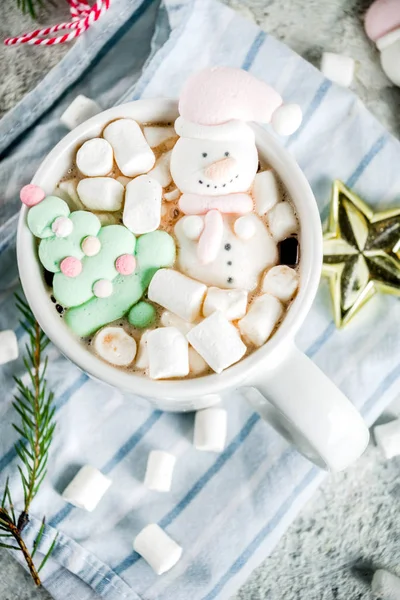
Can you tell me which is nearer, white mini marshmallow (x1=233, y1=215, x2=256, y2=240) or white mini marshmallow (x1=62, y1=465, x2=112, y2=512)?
white mini marshmallow (x1=233, y1=215, x2=256, y2=240)

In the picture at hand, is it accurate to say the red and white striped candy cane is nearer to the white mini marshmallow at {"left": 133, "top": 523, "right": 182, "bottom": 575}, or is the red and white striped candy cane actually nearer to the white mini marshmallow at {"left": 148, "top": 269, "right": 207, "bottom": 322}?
the white mini marshmallow at {"left": 148, "top": 269, "right": 207, "bottom": 322}

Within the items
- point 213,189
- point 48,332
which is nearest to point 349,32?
point 213,189

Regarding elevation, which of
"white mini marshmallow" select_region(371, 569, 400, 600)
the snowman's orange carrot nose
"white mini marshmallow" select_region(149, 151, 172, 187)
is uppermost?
the snowman's orange carrot nose

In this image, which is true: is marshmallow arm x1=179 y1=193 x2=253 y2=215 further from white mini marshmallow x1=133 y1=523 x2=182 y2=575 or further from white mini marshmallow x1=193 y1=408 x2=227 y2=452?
white mini marshmallow x1=133 y1=523 x2=182 y2=575

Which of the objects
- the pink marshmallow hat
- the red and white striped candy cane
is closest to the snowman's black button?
the pink marshmallow hat

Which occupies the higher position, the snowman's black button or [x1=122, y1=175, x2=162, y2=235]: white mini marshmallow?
[x1=122, y1=175, x2=162, y2=235]: white mini marshmallow

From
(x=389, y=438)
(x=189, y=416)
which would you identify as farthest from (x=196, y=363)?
(x=389, y=438)

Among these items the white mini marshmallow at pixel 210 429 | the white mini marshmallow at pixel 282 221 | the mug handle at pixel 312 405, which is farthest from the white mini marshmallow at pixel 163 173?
the white mini marshmallow at pixel 210 429
